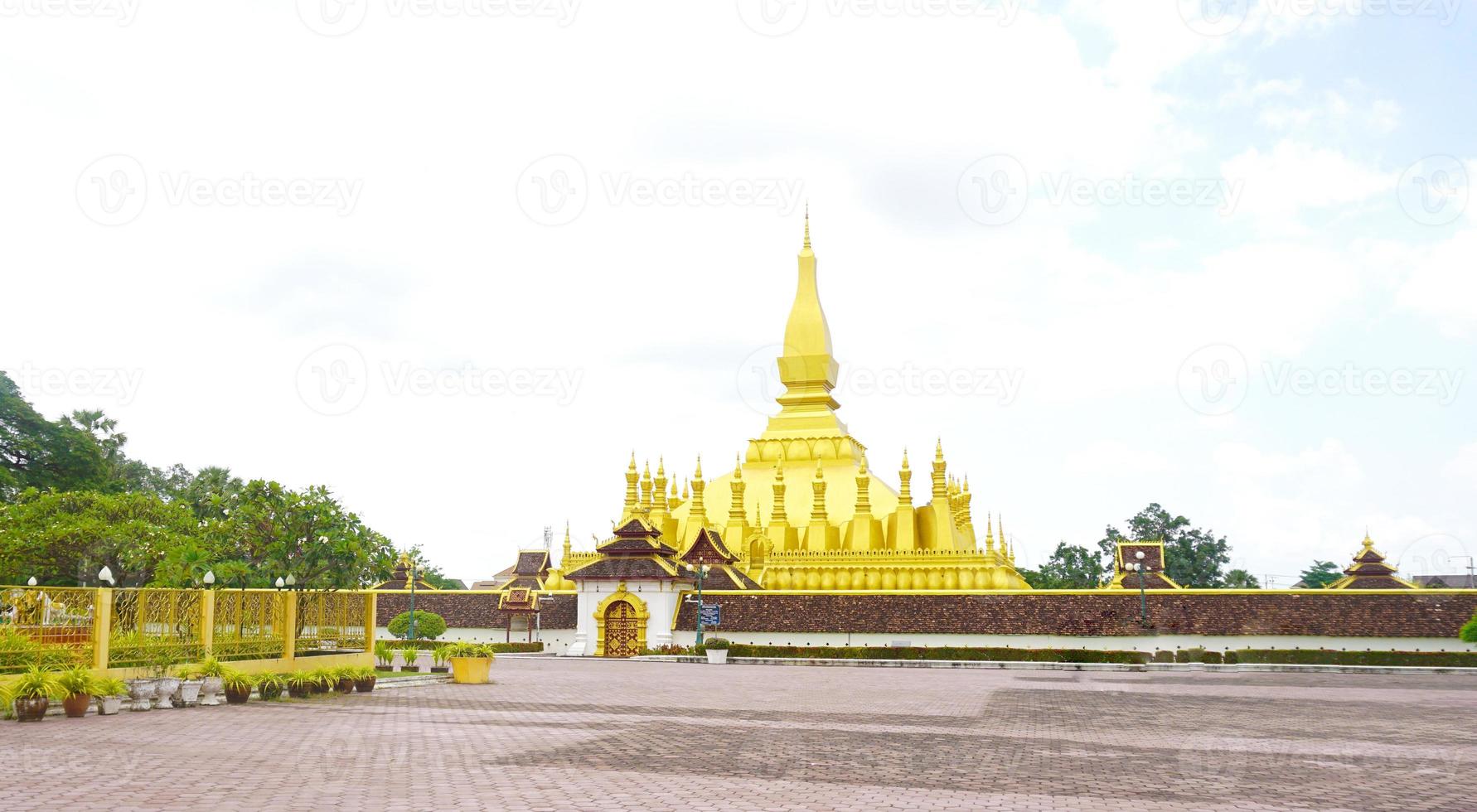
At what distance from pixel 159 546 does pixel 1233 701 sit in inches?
1401

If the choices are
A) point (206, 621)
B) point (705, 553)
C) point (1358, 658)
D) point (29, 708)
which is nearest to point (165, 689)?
point (206, 621)

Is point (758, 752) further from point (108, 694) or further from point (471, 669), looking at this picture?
point (471, 669)

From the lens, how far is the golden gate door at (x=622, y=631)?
4403 centimetres

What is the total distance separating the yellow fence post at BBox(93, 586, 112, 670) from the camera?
2009 cm

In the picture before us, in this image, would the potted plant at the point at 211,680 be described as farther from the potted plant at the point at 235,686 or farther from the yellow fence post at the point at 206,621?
the yellow fence post at the point at 206,621

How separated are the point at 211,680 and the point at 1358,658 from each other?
3347cm

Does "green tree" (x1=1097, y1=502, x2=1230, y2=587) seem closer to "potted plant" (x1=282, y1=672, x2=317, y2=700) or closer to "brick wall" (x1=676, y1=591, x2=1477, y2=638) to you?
"brick wall" (x1=676, y1=591, x2=1477, y2=638)

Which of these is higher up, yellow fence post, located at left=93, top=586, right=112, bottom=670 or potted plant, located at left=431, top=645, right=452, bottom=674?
yellow fence post, located at left=93, top=586, right=112, bottom=670

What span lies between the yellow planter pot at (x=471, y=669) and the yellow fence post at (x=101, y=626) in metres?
8.61

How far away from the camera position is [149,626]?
21.7m

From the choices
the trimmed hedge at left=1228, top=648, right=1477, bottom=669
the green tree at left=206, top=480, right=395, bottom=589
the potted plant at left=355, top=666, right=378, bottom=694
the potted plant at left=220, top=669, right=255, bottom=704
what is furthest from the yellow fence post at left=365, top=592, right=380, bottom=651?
the trimmed hedge at left=1228, top=648, right=1477, bottom=669

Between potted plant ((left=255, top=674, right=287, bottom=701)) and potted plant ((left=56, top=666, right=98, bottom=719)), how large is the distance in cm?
390

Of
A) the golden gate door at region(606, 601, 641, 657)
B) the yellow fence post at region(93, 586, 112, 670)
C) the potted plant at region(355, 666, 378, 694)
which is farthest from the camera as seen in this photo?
the golden gate door at region(606, 601, 641, 657)

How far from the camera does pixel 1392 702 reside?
23.1m
